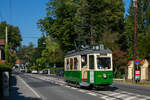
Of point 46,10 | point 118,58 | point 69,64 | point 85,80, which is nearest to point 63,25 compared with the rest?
point 46,10

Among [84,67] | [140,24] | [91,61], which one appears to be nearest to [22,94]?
[84,67]

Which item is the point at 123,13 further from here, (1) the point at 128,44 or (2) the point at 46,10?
(2) the point at 46,10

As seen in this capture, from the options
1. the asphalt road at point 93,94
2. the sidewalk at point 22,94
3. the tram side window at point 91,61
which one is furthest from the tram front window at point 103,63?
the sidewalk at point 22,94

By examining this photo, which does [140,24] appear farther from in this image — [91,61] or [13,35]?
[13,35]

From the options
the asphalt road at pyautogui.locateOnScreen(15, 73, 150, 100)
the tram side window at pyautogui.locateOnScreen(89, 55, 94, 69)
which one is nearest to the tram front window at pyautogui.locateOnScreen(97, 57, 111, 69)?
the tram side window at pyautogui.locateOnScreen(89, 55, 94, 69)

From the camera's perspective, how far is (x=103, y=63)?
66.0 ft

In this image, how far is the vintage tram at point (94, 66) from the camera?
19.8 m

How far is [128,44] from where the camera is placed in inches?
2274

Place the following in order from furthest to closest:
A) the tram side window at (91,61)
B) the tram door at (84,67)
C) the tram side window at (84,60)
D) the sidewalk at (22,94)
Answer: the tram side window at (84,60) < the tram door at (84,67) < the tram side window at (91,61) < the sidewalk at (22,94)

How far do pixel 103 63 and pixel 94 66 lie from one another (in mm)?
680

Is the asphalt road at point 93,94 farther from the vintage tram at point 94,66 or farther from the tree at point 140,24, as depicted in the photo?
the tree at point 140,24

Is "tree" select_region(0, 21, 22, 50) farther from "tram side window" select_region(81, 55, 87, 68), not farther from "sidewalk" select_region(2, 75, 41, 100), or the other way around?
"tram side window" select_region(81, 55, 87, 68)

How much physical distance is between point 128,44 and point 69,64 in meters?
35.0

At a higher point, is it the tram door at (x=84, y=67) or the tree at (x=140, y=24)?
the tree at (x=140, y=24)
